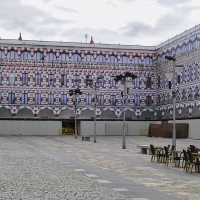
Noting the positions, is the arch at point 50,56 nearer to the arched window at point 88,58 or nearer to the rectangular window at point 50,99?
the arched window at point 88,58

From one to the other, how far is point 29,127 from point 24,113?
2709 mm

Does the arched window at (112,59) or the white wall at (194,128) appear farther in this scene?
the arched window at (112,59)

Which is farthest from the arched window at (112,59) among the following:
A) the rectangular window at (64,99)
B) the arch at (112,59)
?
the rectangular window at (64,99)

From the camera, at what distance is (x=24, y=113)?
Answer: 242 ft

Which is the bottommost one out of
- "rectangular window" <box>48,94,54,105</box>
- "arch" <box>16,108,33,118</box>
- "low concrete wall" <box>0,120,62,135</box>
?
"low concrete wall" <box>0,120,62,135</box>

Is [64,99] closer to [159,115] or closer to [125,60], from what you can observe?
[125,60]

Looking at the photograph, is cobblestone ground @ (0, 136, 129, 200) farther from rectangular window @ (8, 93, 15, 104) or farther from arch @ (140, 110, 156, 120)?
arch @ (140, 110, 156, 120)

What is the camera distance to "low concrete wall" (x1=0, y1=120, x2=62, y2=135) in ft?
235

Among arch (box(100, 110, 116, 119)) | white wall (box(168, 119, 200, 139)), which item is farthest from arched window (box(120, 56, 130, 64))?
white wall (box(168, 119, 200, 139))

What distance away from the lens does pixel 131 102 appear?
76062mm

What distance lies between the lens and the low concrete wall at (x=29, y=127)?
71688 mm

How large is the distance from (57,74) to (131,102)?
1294cm

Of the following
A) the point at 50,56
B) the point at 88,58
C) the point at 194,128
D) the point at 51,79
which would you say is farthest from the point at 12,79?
the point at 194,128

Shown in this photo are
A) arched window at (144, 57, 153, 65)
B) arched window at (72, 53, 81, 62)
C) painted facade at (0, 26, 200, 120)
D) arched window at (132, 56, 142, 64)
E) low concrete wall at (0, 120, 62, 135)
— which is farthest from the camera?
arched window at (144, 57, 153, 65)
